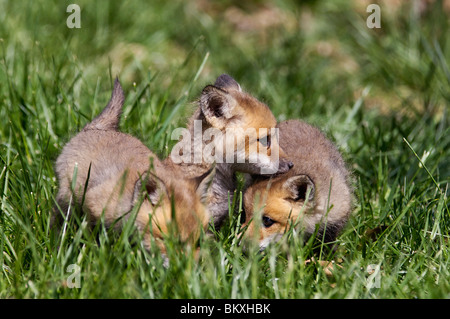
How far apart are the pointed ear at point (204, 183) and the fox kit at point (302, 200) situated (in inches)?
12.6

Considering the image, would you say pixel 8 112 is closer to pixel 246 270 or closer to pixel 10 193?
pixel 10 193

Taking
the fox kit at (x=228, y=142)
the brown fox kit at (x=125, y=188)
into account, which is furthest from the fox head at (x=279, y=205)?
the brown fox kit at (x=125, y=188)

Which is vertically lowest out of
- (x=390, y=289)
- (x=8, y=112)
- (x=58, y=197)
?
(x=390, y=289)

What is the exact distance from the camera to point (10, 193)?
4.11 metres

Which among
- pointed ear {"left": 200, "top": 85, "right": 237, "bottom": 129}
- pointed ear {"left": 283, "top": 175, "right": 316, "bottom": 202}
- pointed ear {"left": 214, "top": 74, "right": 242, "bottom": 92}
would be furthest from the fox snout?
pointed ear {"left": 214, "top": 74, "right": 242, "bottom": 92}

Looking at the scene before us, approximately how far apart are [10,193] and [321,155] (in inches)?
87.1

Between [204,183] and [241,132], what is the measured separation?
2.48ft

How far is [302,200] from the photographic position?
427 centimetres

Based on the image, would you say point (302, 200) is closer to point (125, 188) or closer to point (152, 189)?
point (152, 189)

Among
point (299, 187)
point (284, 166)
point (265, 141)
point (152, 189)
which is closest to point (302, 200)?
point (299, 187)

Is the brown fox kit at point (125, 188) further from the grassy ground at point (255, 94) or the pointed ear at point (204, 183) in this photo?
the grassy ground at point (255, 94)

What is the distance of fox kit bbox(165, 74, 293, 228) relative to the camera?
14.5ft
